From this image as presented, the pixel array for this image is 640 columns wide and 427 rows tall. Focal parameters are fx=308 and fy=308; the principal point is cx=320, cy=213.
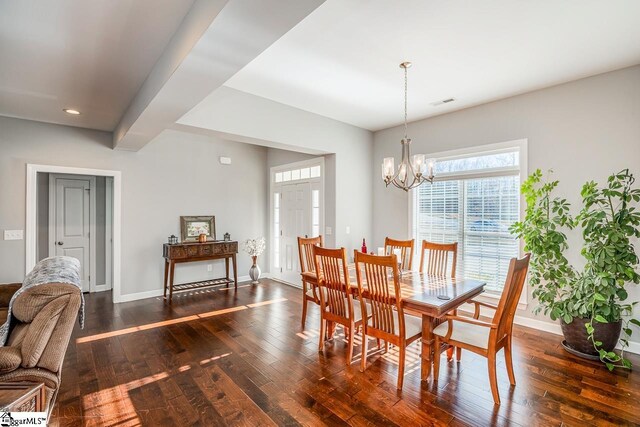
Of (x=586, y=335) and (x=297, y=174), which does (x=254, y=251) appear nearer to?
(x=297, y=174)

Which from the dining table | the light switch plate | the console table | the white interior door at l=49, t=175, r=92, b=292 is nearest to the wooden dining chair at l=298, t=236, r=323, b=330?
the dining table

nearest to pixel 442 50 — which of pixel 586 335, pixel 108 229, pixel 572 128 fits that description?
pixel 572 128

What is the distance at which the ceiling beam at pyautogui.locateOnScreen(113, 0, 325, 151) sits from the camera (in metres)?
Answer: 1.46

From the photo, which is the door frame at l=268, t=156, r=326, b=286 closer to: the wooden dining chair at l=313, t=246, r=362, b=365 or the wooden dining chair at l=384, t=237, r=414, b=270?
the wooden dining chair at l=384, t=237, r=414, b=270

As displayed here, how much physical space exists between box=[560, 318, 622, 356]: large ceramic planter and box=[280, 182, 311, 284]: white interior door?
369 centimetres

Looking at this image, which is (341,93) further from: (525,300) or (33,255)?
(33,255)

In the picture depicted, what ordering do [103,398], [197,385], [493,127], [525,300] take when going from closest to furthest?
[103,398] → [197,385] → [525,300] → [493,127]

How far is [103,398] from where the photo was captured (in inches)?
89.8

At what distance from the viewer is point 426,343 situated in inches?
96.4

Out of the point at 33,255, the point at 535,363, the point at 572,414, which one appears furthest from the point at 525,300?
the point at 33,255

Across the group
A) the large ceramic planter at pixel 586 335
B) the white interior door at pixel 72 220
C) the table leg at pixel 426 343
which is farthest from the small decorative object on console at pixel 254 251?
the large ceramic planter at pixel 586 335

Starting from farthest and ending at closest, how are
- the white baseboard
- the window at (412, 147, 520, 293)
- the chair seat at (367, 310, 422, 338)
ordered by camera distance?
the white baseboard, the window at (412, 147, 520, 293), the chair seat at (367, 310, 422, 338)

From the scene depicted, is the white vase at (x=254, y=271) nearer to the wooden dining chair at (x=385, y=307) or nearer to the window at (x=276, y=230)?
the window at (x=276, y=230)

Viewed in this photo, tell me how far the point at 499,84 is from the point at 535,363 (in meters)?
2.91
